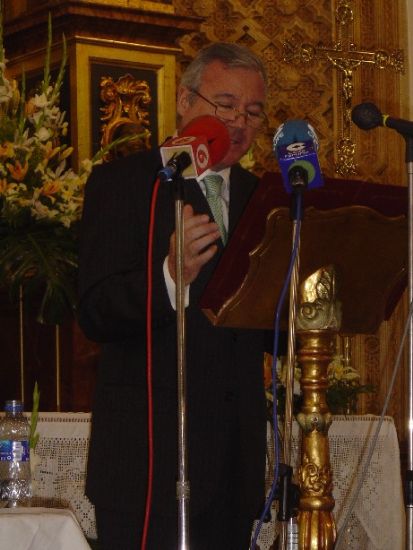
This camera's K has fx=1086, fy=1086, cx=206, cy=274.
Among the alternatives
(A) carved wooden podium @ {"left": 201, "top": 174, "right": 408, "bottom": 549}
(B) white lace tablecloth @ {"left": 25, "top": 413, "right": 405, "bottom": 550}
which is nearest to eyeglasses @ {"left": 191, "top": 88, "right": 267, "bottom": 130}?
(A) carved wooden podium @ {"left": 201, "top": 174, "right": 408, "bottom": 549}

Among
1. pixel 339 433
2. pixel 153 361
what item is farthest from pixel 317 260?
pixel 339 433

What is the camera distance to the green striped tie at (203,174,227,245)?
2.51m

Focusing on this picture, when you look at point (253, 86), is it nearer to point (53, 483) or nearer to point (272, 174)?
point (272, 174)

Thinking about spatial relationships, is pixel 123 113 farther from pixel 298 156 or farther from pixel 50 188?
pixel 298 156

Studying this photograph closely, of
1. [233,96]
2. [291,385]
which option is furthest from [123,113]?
[291,385]

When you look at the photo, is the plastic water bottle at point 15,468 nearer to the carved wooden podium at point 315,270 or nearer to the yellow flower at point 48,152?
the carved wooden podium at point 315,270

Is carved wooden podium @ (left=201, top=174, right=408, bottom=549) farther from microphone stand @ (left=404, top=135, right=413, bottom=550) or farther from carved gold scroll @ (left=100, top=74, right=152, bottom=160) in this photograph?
carved gold scroll @ (left=100, top=74, right=152, bottom=160)

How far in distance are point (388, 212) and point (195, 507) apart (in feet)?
2.45

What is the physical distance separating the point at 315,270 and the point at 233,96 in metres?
0.53

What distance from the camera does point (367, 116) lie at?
2.06m

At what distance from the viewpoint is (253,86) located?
2.57 m

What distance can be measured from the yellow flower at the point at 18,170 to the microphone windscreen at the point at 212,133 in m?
1.50

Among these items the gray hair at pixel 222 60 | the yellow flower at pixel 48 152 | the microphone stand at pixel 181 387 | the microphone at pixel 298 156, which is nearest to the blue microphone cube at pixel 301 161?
the microphone at pixel 298 156

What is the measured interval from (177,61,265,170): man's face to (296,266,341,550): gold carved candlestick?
0.43 metres
